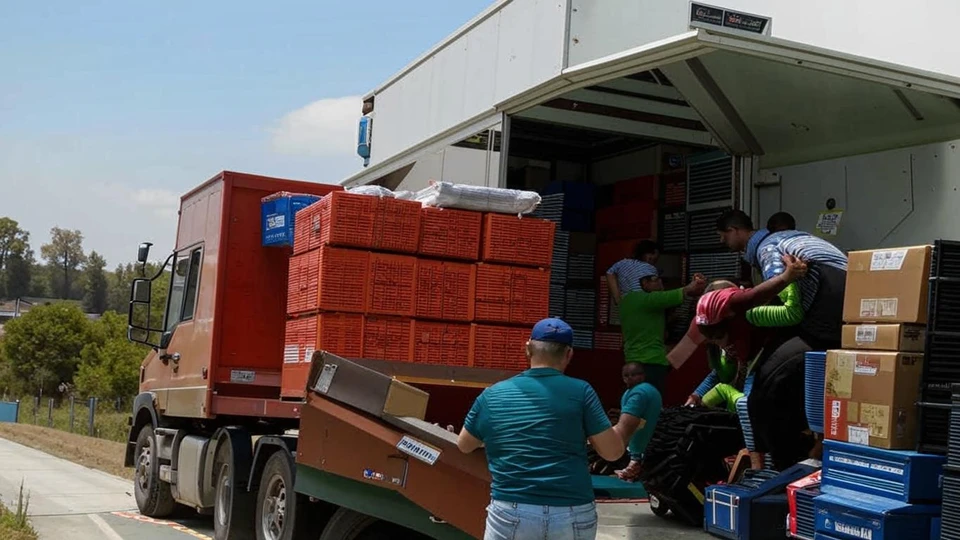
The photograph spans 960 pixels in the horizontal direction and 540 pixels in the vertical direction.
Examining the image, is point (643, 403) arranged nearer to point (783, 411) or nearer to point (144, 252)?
point (783, 411)

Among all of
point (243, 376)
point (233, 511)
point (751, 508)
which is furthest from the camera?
point (243, 376)

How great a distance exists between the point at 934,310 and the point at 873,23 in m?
2.88

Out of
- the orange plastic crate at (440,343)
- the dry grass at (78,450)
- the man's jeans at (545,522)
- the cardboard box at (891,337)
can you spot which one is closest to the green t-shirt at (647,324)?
the orange plastic crate at (440,343)

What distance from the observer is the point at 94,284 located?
168 meters

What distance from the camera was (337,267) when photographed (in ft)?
21.5

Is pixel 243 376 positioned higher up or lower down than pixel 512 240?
lower down

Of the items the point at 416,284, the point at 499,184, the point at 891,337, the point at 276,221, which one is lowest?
the point at 891,337

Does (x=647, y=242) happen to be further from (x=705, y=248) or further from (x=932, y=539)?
(x=932, y=539)

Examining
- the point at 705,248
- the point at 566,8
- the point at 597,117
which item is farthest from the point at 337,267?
the point at 705,248

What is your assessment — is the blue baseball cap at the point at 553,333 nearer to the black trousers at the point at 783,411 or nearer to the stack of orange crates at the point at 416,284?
the black trousers at the point at 783,411

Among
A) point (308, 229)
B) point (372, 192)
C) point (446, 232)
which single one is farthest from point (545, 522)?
point (308, 229)

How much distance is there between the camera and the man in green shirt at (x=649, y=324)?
8727 mm

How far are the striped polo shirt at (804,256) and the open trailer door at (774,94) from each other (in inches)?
43.8

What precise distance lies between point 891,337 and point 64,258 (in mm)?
182164
